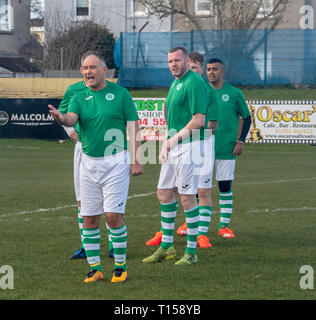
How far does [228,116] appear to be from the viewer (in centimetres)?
1014

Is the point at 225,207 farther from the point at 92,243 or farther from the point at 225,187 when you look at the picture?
the point at 92,243

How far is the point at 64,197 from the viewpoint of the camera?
45.7 feet

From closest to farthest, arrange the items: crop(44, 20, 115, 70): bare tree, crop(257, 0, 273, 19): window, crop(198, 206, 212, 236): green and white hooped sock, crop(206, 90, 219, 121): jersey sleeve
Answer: crop(206, 90, 219, 121): jersey sleeve
crop(198, 206, 212, 236): green and white hooped sock
crop(257, 0, 273, 19): window
crop(44, 20, 115, 70): bare tree

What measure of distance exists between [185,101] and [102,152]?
1.41 metres

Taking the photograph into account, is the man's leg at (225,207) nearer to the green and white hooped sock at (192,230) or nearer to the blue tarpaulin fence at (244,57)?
the green and white hooped sock at (192,230)

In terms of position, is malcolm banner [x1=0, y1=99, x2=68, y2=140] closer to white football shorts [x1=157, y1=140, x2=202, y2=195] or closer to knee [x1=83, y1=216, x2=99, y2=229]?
white football shorts [x1=157, y1=140, x2=202, y2=195]

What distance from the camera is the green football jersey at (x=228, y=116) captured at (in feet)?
33.0

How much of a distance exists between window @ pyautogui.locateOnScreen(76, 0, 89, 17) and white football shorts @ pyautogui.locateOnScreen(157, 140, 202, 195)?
40751 millimetres

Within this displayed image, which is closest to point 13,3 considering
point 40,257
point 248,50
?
point 248,50

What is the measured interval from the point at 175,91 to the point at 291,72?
77.0ft

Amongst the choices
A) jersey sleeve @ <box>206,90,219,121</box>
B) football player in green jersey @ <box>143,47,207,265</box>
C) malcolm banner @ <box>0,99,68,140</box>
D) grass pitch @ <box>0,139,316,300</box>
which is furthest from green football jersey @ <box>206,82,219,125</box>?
malcolm banner @ <box>0,99,68,140</box>
